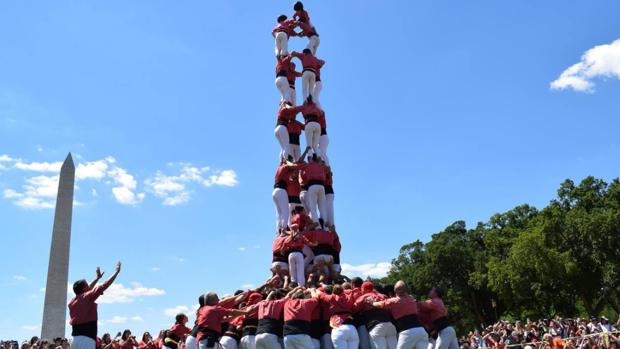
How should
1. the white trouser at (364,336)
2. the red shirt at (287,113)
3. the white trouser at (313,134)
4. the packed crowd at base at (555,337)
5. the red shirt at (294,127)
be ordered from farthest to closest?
the red shirt at (294,127) < the red shirt at (287,113) < the white trouser at (313,134) < the packed crowd at base at (555,337) < the white trouser at (364,336)

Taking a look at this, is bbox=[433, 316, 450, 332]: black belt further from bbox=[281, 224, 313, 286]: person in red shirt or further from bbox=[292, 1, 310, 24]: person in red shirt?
bbox=[292, 1, 310, 24]: person in red shirt

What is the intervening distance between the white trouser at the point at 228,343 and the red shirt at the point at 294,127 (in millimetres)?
8777

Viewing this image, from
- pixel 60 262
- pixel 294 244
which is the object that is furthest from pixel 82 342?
pixel 60 262

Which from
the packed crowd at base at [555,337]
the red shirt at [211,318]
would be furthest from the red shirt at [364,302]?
the packed crowd at base at [555,337]

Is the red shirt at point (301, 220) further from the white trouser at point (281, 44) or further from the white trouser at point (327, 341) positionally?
the white trouser at point (281, 44)

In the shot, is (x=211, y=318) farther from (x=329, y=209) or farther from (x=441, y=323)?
(x=329, y=209)

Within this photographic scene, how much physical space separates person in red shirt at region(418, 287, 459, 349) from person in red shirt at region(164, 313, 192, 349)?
5.04 m

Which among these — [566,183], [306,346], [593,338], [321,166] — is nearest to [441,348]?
[306,346]

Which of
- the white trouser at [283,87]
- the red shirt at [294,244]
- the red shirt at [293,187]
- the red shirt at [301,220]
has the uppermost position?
the white trouser at [283,87]

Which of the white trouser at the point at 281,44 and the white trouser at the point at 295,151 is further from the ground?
the white trouser at the point at 281,44

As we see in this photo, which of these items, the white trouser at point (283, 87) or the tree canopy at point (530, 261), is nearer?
the white trouser at point (283, 87)

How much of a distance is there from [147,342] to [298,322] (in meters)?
6.34

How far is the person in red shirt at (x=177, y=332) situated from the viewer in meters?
11.7

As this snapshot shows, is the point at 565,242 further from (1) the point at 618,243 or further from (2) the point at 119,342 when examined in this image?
(2) the point at 119,342
